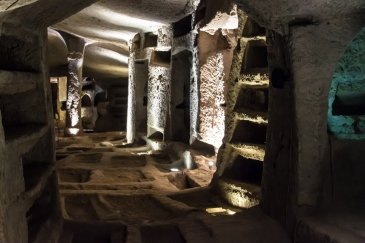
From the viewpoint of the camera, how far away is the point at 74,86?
11.5m

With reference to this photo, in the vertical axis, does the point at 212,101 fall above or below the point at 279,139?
above

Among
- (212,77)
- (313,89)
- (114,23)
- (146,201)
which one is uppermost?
(114,23)

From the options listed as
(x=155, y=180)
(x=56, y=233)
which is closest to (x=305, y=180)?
(x=56, y=233)

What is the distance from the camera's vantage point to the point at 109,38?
31.8 ft

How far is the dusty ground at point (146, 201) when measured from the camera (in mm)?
2744

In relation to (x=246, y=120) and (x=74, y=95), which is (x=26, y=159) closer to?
(x=246, y=120)

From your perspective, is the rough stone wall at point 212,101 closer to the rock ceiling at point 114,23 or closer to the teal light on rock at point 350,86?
the rock ceiling at point 114,23

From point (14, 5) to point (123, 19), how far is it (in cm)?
570

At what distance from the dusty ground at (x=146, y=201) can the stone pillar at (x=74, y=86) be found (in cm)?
321

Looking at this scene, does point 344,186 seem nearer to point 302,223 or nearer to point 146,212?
point 302,223

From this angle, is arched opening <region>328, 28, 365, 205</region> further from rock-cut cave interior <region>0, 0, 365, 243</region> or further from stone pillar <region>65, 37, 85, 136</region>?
stone pillar <region>65, 37, 85, 136</region>

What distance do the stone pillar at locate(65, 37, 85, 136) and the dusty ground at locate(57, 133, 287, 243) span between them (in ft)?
10.5

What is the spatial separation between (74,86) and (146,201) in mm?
7990

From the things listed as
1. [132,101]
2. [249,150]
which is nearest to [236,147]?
[249,150]
